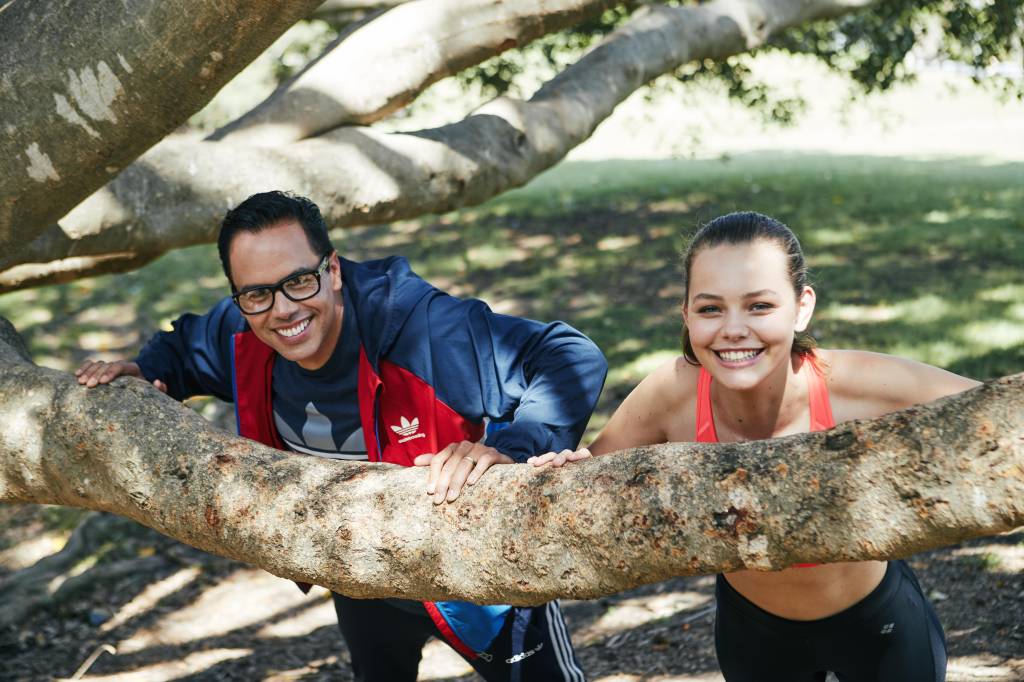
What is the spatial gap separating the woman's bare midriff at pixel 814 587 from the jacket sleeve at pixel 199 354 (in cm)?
167

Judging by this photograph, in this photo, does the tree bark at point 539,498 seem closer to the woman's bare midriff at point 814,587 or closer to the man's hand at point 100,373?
the man's hand at point 100,373

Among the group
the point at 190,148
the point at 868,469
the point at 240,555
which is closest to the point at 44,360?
the point at 190,148

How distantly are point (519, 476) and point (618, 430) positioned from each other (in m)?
0.78

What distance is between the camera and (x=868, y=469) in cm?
177

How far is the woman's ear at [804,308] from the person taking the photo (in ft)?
9.03

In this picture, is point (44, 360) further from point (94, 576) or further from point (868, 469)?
point (868, 469)

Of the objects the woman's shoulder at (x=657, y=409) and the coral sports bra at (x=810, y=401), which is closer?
the coral sports bra at (x=810, y=401)

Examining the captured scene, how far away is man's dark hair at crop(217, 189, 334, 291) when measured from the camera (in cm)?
292

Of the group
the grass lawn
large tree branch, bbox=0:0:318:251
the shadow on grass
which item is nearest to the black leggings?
the shadow on grass

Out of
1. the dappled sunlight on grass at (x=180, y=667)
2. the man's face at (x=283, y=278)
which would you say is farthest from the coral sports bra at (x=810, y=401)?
the dappled sunlight on grass at (x=180, y=667)

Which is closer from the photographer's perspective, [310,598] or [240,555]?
[240,555]

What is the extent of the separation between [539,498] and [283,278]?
1173 millimetres

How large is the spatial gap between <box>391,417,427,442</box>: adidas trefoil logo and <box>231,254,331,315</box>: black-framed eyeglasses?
43 cm

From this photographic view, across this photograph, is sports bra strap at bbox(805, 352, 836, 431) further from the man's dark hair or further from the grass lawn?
the grass lawn
